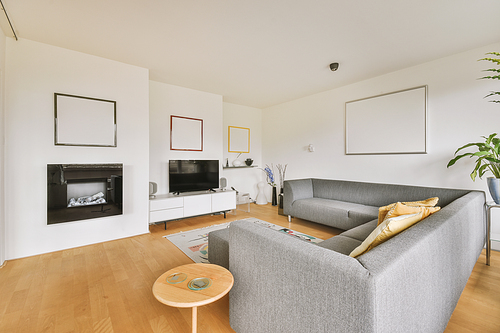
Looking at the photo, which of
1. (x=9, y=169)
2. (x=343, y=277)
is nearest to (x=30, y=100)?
(x=9, y=169)

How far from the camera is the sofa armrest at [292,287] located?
2.59 feet

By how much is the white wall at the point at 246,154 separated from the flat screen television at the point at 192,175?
30.3 inches

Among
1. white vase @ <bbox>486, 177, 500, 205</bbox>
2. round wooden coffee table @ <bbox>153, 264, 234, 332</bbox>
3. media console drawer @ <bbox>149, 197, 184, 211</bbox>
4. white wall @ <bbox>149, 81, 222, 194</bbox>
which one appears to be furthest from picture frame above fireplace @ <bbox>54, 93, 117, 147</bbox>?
white vase @ <bbox>486, 177, 500, 205</bbox>

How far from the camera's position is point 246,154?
19.1 ft

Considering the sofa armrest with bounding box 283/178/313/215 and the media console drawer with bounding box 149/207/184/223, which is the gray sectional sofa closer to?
the sofa armrest with bounding box 283/178/313/215

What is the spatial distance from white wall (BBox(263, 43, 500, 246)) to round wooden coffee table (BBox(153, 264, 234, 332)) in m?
3.36

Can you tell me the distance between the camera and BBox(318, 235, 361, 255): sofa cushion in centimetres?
179

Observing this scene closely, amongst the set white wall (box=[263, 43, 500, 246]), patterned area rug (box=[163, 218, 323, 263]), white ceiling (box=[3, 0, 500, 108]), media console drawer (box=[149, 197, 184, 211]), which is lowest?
patterned area rug (box=[163, 218, 323, 263])

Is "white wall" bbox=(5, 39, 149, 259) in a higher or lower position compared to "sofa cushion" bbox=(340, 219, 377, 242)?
higher

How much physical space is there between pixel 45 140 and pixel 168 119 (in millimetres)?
1878

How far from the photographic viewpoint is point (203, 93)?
182 inches

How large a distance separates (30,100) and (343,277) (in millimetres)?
3770

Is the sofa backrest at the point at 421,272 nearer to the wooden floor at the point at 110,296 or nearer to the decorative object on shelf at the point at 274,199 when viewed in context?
the wooden floor at the point at 110,296

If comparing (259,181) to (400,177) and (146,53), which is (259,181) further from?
(146,53)
